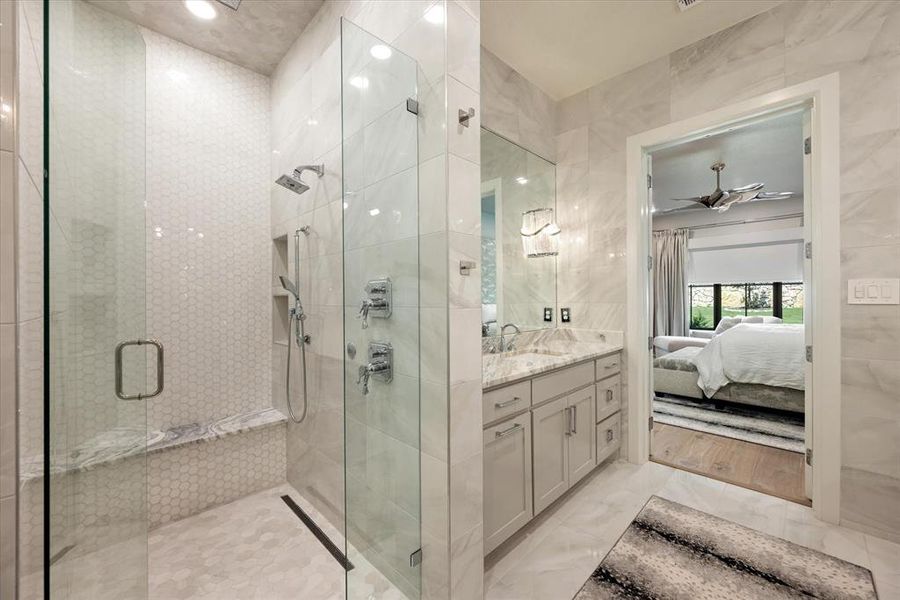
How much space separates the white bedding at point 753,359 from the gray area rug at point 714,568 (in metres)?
2.22

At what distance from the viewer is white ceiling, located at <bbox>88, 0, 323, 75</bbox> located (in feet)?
6.24

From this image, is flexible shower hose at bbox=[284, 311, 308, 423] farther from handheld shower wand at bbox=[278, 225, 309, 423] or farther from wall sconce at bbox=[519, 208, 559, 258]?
wall sconce at bbox=[519, 208, 559, 258]

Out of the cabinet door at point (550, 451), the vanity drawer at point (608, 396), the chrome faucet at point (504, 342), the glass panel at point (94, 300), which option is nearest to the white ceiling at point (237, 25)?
the glass panel at point (94, 300)

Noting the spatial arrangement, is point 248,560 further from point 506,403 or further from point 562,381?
point 562,381

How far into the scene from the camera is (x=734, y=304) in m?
6.61

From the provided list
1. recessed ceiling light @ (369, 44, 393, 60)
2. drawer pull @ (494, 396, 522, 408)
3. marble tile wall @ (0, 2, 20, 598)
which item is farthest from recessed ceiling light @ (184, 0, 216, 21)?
drawer pull @ (494, 396, 522, 408)

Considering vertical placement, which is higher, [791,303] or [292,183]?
[292,183]

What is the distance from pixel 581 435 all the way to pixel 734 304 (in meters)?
6.43

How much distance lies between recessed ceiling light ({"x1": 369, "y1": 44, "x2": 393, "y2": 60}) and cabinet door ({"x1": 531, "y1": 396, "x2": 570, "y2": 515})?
161cm

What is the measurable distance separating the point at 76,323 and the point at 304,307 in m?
1.50

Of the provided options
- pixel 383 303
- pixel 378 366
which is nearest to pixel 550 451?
pixel 378 366

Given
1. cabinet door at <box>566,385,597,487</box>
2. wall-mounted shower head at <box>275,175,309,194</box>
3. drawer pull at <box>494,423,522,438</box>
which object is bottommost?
cabinet door at <box>566,385,597,487</box>

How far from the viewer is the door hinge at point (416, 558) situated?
4.32ft

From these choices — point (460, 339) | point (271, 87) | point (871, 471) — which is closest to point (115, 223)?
point (460, 339)
